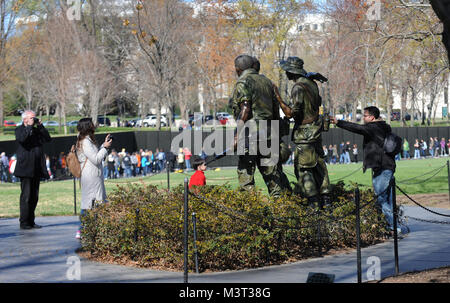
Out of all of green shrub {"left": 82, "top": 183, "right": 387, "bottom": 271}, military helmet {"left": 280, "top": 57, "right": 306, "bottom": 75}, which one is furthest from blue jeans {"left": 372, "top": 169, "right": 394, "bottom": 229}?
military helmet {"left": 280, "top": 57, "right": 306, "bottom": 75}

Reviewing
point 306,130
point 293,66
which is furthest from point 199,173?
point 293,66

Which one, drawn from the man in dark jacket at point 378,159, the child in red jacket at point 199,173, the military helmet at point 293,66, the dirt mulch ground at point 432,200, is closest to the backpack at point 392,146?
the man in dark jacket at point 378,159

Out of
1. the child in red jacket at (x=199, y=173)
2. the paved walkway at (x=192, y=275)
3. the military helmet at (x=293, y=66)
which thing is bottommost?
the paved walkway at (x=192, y=275)

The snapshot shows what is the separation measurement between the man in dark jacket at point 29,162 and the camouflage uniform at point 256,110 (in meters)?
4.15

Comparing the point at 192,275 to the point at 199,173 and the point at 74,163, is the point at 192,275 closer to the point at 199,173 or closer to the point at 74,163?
the point at 199,173

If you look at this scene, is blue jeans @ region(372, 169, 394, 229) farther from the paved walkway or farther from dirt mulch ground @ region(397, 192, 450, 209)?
dirt mulch ground @ region(397, 192, 450, 209)

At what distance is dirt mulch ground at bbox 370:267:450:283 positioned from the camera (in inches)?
272

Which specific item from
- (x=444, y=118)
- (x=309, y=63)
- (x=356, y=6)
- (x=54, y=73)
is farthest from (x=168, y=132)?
(x=444, y=118)

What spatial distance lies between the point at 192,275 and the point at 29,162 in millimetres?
5313

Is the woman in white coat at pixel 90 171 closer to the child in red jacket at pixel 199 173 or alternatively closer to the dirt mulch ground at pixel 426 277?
the child in red jacket at pixel 199 173

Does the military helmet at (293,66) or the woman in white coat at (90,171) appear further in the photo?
the military helmet at (293,66)

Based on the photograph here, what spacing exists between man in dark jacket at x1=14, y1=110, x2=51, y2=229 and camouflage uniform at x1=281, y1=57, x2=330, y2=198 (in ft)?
15.8

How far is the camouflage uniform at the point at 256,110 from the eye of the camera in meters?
9.85

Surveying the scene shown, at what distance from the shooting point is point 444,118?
8388cm
